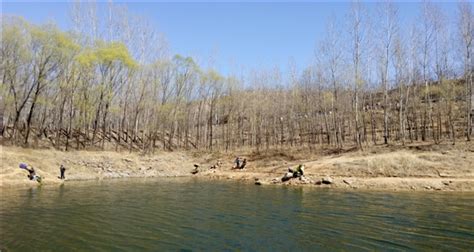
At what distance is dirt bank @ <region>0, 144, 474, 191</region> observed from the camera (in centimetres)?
2559

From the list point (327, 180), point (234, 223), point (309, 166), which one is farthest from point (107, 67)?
point (234, 223)

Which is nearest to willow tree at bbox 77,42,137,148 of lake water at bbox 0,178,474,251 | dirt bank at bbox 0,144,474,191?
dirt bank at bbox 0,144,474,191

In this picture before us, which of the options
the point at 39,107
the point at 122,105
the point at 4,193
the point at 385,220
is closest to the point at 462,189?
the point at 385,220

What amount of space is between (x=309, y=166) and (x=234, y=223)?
2207cm

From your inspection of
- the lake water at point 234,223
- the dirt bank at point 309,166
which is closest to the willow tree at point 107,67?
the dirt bank at point 309,166

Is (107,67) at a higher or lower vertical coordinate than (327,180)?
higher

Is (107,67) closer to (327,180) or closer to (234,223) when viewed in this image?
(327,180)

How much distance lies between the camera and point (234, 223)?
1261cm

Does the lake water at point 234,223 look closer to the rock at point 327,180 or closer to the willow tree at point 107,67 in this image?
the rock at point 327,180

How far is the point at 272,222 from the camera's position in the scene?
12891mm

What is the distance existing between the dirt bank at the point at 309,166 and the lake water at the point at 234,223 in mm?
6481

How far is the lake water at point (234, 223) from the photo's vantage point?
9672mm

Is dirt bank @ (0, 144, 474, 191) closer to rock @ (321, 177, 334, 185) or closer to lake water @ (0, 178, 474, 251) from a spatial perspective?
rock @ (321, 177, 334, 185)

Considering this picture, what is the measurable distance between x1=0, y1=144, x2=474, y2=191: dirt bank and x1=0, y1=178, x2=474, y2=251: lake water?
6481 mm
